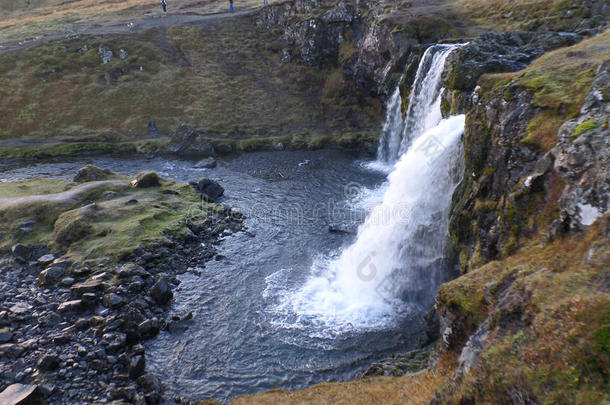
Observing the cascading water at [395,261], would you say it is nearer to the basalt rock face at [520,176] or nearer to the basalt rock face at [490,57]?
the basalt rock face at [490,57]

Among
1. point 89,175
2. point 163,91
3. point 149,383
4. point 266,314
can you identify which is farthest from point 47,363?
point 163,91

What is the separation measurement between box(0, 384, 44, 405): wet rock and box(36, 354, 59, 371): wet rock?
158cm

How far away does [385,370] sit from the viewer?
16297 millimetres

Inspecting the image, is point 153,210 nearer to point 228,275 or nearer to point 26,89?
point 228,275

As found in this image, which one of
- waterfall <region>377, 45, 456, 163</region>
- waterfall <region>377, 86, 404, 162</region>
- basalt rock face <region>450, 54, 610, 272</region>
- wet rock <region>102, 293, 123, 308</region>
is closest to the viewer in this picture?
basalt rock face <region>450, 54, 610, 272</region>

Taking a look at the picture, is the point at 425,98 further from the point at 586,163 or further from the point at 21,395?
the point at 21,395

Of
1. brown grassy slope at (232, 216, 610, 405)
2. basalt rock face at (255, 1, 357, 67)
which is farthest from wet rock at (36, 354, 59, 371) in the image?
basalt rock face at (255, 1, 357, 67)

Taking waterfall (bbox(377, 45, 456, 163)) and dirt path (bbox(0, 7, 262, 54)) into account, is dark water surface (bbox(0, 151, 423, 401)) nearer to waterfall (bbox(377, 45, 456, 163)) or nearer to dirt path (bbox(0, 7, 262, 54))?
waterfall (bbox(377, 45, 456, 163))

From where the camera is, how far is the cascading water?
22.0 metres

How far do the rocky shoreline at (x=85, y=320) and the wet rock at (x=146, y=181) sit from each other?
11.7 meters

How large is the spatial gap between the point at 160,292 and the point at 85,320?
4.11m

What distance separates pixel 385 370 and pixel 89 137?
2302 inches

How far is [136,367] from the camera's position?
1781 cm

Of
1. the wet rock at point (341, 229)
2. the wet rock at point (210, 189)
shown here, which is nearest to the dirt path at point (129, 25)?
the wet rock at point (210, 189)
